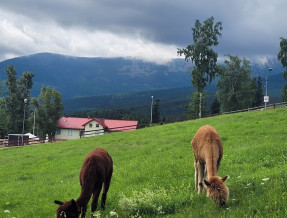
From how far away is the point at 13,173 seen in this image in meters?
18.2

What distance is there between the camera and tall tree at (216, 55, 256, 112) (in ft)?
229

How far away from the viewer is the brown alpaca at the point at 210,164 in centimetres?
547

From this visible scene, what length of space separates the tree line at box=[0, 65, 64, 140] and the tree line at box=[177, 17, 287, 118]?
3811cm

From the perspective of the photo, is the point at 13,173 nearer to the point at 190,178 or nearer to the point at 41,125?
the point at 190,178

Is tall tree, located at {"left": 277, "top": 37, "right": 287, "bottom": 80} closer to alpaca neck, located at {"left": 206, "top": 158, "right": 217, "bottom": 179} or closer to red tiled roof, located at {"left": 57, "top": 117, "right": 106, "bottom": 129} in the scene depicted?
red tiled roof, located at {"left": 57, "top": 117, "right": 106, "bottom": 129}

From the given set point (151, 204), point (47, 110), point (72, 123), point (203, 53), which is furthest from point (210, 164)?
point (72, 123)

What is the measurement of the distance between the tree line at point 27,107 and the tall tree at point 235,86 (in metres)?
44.1

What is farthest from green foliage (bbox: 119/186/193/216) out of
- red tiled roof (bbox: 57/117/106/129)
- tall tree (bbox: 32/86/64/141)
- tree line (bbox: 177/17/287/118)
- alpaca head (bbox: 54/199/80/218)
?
red tiled roof (bbox: 57/117/106/129)

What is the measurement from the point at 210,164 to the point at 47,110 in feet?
253

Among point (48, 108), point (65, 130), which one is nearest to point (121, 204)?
point (48, 108)

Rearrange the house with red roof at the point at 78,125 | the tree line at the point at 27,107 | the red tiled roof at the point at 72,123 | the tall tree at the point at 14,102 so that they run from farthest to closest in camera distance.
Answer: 1. the red tiled roof at the point at 72,123
2. the house with red roof at the point at 78,125
3. the tall tree at the point at 14,102
4. the tree line at the point at 27,107

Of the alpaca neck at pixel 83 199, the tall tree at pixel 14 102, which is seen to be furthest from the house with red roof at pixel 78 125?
the alpaca neck at pixel 83 199

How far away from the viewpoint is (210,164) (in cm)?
653

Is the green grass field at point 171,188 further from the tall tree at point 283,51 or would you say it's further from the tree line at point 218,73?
the tall tree at point 283,51
